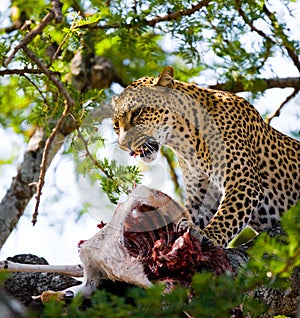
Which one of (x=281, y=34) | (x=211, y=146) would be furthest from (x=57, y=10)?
(x=281, y=34)

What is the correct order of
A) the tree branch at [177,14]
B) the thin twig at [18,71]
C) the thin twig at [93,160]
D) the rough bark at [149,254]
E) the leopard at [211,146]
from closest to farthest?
the rough bark at [149,254], the thin twig at [93,160], the thin twig at [18,71], the leopard at [211,146], the tree branch at [177,14]

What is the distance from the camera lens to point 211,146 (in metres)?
7.98

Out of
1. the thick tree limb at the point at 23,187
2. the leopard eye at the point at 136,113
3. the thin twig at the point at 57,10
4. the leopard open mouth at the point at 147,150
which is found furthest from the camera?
the thick tree limb at the point at 23,187

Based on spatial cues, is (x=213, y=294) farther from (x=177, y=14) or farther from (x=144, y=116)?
(x=177, y=14)

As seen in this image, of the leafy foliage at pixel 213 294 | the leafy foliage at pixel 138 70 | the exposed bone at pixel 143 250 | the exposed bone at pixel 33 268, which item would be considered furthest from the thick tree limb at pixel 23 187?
the leafy foliage at pixel 213 294

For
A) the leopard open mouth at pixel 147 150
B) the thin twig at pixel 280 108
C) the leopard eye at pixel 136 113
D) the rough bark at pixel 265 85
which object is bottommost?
the thin twig at pixel 280 108

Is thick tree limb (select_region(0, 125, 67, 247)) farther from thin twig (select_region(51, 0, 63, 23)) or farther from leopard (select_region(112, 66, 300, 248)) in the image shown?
leopard (select_region(112, 66, 300, 248))

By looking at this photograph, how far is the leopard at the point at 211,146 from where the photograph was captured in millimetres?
7648

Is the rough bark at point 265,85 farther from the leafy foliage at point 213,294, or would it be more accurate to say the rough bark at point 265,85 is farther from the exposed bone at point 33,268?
the leafy foliage at point 213,294

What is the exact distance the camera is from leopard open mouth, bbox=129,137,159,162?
24.7ft

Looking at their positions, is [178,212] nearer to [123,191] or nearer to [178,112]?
[123,191]

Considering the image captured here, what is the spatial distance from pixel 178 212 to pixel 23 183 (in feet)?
14.3

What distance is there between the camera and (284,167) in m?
8.33

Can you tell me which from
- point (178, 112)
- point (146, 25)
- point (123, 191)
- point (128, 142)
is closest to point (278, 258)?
point (123, 191)
